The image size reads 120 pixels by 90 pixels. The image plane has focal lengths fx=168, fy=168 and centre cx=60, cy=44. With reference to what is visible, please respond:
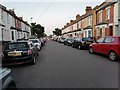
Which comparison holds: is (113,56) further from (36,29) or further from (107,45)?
(36,29)

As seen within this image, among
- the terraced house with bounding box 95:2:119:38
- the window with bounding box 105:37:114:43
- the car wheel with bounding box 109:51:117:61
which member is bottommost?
the car wheel with bounding box 109:51:117:61

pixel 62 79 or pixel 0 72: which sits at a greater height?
pixel 0 72

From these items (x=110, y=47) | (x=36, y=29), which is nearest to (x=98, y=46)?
(x=110, y=47)

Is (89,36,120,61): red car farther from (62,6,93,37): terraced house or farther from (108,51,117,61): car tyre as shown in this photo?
(62,6,93,37): terraced house

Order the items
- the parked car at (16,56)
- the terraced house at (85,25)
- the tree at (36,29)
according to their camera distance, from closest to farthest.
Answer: the parked car at (16,56) → the terraced house at (85,25) → the tree at (36,29)

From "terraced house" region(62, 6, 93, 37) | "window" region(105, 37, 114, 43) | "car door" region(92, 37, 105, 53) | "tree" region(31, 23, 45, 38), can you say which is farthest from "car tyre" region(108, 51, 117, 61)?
"tree" region(31, 23, 45, 38)

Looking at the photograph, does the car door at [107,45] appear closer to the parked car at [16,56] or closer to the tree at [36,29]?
the parked car at [16,56]

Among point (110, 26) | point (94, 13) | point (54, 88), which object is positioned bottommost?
point (54, 88)

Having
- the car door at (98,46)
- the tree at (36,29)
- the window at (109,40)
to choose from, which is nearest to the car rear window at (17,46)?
the window at (109,40)

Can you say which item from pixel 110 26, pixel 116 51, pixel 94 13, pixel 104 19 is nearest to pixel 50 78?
pixel 116 51

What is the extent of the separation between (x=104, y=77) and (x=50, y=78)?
2.07m

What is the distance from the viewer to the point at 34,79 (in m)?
6.31

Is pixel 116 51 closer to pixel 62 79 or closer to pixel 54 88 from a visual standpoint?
pixel 62 79

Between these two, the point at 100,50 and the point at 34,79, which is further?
the point at 100,50
